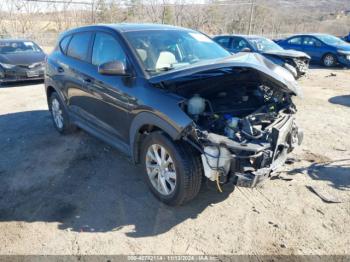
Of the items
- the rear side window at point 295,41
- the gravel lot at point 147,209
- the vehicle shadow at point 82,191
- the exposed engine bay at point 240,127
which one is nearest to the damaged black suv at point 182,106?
the exposed engine bay at point 240,127

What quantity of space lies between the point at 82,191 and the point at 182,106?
67.5 inches

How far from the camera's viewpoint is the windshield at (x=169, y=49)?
382cm

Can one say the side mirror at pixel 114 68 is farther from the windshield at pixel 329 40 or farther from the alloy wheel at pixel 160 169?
the windshield at pixel 329 40

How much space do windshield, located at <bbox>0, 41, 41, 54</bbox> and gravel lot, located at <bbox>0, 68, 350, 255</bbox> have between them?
24.5 ft

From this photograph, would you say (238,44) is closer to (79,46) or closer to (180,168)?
(79,46)

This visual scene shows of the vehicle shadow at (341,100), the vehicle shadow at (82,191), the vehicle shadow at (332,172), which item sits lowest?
the vehicle shadow at (82,191)

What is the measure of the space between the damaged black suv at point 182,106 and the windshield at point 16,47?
312 inches

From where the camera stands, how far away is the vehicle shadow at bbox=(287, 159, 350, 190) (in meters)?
4.05

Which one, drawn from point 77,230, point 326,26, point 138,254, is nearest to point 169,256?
point 138,254

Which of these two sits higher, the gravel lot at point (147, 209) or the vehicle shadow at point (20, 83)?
the gravel lot at point (147, 209)

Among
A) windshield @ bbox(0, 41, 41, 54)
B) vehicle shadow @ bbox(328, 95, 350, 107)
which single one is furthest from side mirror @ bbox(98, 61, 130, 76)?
windshield @ bbox(0, 41, 41, 54)

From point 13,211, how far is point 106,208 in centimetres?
104

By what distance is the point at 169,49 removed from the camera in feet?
13.4

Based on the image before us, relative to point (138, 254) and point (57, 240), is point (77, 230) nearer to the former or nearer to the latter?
point (57, 240)
